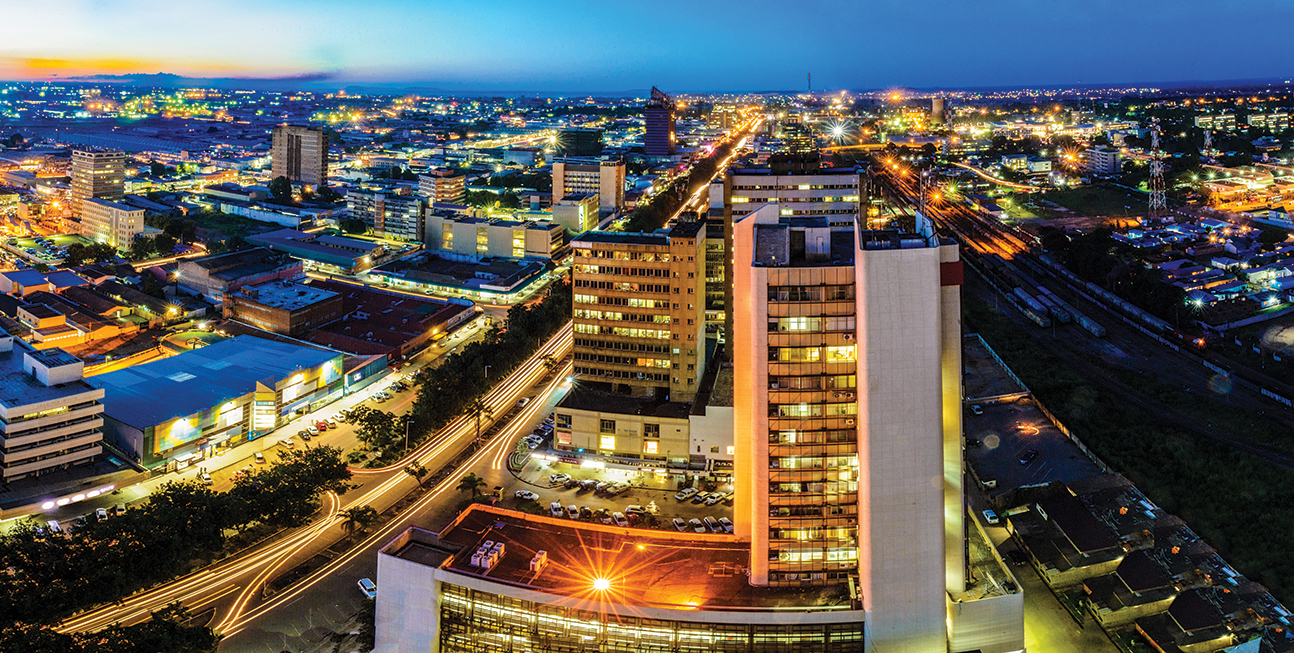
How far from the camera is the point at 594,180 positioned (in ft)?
178

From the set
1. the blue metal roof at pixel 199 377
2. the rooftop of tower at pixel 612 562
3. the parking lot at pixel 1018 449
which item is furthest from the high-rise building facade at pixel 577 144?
the rooftop of tower at pixel 612 562

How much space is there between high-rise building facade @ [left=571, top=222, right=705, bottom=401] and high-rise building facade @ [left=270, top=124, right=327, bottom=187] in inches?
1820

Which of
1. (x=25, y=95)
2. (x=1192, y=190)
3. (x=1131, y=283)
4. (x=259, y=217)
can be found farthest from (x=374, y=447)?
(x=25, y=95)

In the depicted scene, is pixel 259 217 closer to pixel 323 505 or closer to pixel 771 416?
pixel 323 505

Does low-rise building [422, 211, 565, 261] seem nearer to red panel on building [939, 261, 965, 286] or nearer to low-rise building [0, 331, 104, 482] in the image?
low-rise building [0, 331, 104, 482]

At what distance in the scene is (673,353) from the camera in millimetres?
22453

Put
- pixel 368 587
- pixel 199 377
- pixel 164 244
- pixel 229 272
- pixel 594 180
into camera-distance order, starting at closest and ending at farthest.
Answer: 1. pixel 368 587
2. pixel 199 377
3. pixel 229 272
4. pixel 164 244
5. pixel 594 180

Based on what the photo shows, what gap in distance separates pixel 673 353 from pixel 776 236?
9.93 m

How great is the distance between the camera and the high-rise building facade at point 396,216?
46.1 meters

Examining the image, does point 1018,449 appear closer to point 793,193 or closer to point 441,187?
point 793,193

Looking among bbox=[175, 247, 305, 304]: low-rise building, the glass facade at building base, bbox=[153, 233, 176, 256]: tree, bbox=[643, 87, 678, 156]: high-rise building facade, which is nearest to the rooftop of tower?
the glass facade at building base

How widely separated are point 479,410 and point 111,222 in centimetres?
3240

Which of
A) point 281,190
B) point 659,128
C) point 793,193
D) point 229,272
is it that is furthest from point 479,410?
point 659,128

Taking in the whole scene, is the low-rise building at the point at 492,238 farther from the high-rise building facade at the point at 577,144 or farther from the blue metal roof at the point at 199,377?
the high-rise building facade at the point at 577,144
